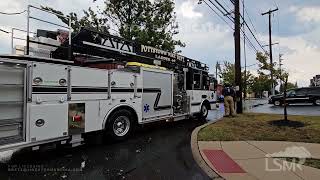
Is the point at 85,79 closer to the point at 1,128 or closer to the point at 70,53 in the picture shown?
the point at 70,53

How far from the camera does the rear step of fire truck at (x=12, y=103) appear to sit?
21.6ft

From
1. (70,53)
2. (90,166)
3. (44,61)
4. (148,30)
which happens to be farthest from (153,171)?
(148,30)

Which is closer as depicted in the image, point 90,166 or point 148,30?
point 90,166

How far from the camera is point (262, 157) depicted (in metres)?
7.75

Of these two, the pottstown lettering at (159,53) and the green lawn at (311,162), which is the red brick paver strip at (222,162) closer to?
the green lawn at (311,162)

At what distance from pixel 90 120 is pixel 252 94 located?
83373 mm

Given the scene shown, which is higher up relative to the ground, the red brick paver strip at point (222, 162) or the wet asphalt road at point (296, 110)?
the wet asphalt road at point (296, 110)

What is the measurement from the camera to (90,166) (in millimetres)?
7059

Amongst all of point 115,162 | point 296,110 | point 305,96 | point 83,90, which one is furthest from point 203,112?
point 305,96

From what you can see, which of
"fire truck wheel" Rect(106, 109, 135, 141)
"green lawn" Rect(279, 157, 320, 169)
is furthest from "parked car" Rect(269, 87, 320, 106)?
"green lawn" Rect(279, 157, 320, 169)

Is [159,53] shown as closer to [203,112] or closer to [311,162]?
[203,112]

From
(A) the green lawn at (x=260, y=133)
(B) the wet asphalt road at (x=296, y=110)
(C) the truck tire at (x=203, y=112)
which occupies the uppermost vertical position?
(C) the truck tire at (x=203, y=112)

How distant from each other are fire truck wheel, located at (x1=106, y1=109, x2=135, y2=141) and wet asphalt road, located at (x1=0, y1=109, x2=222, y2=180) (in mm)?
248

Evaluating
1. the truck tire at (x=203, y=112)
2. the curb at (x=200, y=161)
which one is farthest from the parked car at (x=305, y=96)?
the curb at (x=200, y=161)
